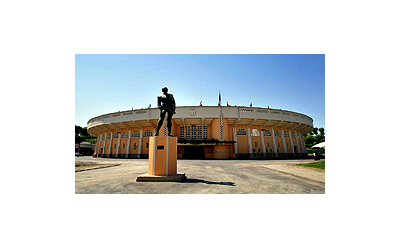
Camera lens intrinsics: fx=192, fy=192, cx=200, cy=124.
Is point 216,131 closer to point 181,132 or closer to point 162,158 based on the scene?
point 181,132

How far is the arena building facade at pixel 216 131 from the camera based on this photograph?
28781mm

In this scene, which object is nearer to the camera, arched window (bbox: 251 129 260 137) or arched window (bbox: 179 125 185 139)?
arched window (bbox: 179 125 185 139)

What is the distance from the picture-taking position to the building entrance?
2979 centimetres

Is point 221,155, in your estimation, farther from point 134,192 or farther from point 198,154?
point 134,192

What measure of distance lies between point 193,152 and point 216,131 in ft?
16.2

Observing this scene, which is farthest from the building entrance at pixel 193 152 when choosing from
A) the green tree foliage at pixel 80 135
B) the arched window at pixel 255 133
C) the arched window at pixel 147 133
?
the green tree foliage at pixel 80 135

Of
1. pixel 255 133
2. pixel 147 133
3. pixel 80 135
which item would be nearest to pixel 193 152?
pixel 147 133

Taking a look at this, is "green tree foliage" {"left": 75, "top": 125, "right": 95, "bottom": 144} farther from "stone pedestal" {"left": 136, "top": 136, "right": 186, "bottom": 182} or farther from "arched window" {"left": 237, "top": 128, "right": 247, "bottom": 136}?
"stone pedestal" {"left": 136, "top": 136, "right": 186, "bottom": 182}

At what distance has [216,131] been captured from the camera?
29.0 metres

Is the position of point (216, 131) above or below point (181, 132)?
above

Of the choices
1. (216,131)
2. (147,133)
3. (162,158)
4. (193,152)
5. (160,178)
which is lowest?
(193,152)

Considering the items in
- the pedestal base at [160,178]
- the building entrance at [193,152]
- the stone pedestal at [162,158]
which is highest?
the stone pedestal at [162,158]

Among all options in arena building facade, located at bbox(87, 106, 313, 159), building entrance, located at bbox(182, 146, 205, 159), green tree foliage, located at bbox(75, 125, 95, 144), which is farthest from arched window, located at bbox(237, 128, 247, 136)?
green tree foliage, located at bbox(75, 125, 95, 144)

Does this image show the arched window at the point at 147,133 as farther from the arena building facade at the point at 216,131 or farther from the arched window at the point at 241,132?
the arched window at the point at 241,132
